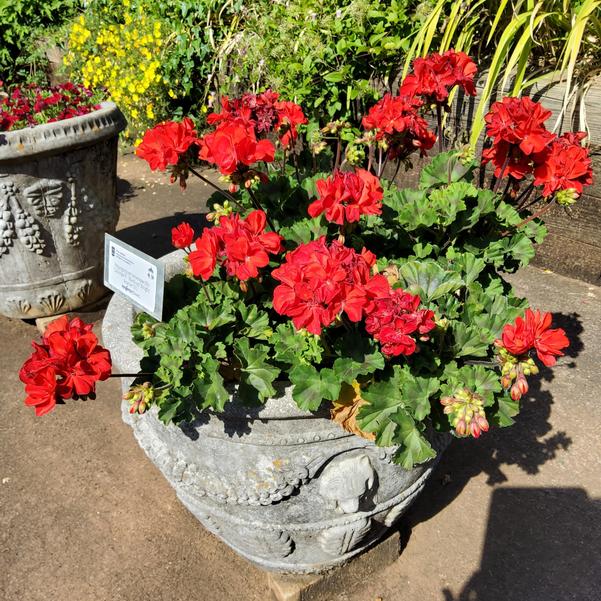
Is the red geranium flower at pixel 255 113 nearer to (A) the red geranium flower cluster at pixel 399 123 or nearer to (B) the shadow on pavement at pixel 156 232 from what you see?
(A) the red geranium flower cluster at pixel 399 123

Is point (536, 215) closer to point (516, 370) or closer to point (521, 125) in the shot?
point (521, 125)

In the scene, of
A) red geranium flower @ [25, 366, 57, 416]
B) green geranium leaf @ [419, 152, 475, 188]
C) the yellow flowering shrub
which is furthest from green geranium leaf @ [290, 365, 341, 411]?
the yellow flowering shrub

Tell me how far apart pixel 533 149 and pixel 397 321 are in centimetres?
64

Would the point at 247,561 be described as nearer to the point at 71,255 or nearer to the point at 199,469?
the point at 199,469

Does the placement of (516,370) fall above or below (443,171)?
below

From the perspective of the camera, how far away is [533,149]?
138 centimetres

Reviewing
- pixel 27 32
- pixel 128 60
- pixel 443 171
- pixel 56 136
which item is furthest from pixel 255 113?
pixel 27 32

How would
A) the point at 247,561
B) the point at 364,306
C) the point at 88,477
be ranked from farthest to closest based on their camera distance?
the point at 88,477
the point at 247,561
the point at 364,306

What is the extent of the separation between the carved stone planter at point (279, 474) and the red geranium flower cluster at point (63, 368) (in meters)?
0.32

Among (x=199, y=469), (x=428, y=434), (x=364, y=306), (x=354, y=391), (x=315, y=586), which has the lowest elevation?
(x=315, y=586)

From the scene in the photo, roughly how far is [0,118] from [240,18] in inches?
107

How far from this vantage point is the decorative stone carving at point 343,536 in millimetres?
1552

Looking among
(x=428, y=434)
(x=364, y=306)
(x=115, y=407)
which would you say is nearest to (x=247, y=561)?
(x=428, y=434)

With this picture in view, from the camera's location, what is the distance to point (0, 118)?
2.81 metres
